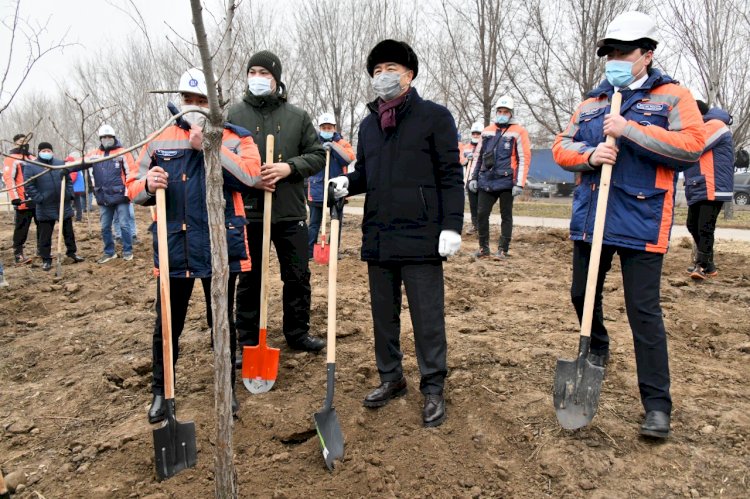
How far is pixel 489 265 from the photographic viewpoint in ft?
24.0

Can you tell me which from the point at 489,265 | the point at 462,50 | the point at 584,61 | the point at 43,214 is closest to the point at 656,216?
the point at 489,265

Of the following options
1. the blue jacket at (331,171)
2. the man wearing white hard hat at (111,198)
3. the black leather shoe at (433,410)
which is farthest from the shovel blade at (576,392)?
A: the man wearing white hard hat at (111,198)

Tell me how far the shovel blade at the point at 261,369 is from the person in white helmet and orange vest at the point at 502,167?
190 inches

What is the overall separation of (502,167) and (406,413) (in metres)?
5.02

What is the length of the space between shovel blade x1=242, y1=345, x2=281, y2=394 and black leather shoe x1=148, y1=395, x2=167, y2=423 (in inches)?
19.6

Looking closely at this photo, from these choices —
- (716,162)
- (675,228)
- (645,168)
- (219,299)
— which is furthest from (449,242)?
(675,228)

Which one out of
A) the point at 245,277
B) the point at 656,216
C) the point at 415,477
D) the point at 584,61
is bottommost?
the point at 415,477

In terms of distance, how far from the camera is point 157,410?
3.13 meters

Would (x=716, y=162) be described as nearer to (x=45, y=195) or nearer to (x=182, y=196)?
(x=182, y=196)

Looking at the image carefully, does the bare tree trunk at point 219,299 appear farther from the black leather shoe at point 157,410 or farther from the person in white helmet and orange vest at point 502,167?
the person in white helmet and orange vest at point 502,167

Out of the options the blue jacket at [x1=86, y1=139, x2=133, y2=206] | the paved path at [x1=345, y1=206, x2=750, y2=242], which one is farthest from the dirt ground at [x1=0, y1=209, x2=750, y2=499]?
the paved path at [x1=345, y1=206, x2=750, y2=242]

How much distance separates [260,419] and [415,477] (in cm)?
99

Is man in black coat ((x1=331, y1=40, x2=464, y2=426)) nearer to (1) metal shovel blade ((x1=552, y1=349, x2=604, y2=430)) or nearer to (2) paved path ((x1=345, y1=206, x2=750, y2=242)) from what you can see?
(1) metal shovel blade ((x1=552, y1=349, x2=604, y2=430))

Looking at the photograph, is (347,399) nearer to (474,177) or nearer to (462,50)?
(474,177)
